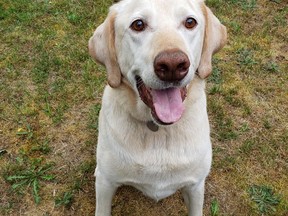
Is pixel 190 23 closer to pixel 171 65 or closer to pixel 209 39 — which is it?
pixel 209 39

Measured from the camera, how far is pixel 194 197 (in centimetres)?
292

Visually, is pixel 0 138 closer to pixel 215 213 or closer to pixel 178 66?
pixel 215 213

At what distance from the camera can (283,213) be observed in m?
3.29

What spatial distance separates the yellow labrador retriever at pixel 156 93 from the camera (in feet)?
7.07

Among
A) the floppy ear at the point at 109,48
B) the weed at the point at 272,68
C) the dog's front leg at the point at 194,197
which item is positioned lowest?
the weed at the point at 272,68

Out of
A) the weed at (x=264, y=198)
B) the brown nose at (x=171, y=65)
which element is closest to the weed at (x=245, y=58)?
the weed at (x=264, y=198)

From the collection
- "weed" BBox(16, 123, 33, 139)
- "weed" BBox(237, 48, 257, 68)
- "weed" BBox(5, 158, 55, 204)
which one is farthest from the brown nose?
"weed" BBox(237, 48, 257, 68)

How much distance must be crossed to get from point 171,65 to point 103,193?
1237 millimetres

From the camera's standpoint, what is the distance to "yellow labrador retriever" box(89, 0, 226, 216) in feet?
7.07

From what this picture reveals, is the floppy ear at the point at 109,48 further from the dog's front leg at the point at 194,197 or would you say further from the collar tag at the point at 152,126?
the dog's front leg at the point at 194,197

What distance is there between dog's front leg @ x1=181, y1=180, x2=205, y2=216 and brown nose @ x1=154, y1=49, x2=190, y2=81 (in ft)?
3.20

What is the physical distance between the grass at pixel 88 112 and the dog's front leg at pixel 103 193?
0.32m

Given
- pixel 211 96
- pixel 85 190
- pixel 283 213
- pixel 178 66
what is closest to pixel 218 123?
pixel 211 96

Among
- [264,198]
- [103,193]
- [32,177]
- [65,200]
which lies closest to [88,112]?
[32,177]
